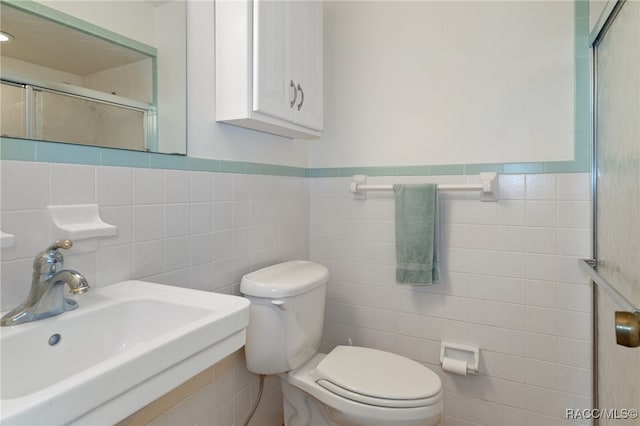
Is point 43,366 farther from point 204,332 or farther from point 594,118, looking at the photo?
point 594,118

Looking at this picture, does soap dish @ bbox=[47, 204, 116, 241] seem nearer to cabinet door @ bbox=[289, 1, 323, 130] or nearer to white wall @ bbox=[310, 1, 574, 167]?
cabinet door @ bbox=[289, 1, 323, 130]

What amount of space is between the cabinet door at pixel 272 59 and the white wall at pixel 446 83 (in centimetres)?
52

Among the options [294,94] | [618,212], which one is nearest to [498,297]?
[618,212]

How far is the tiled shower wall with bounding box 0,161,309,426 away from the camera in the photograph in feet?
2.65

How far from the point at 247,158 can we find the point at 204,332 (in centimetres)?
91

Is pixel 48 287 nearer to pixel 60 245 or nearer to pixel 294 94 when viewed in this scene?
pixel 60 245

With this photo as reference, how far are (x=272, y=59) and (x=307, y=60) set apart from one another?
0.27 meters

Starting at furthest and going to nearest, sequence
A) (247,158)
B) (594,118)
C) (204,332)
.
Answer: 1. (247,158)
2. (594,118)
3. (204,332)

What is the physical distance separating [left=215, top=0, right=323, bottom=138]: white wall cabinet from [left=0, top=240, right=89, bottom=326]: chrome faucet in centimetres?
73

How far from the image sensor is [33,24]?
86 cm

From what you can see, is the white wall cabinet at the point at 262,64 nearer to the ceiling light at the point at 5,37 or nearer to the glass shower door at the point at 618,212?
the ceiling light at the point at 5,37

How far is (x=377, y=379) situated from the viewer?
126 cm

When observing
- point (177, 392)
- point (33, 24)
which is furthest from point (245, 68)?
point (177, 392)

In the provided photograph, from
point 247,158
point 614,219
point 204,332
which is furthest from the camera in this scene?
point 247,158
